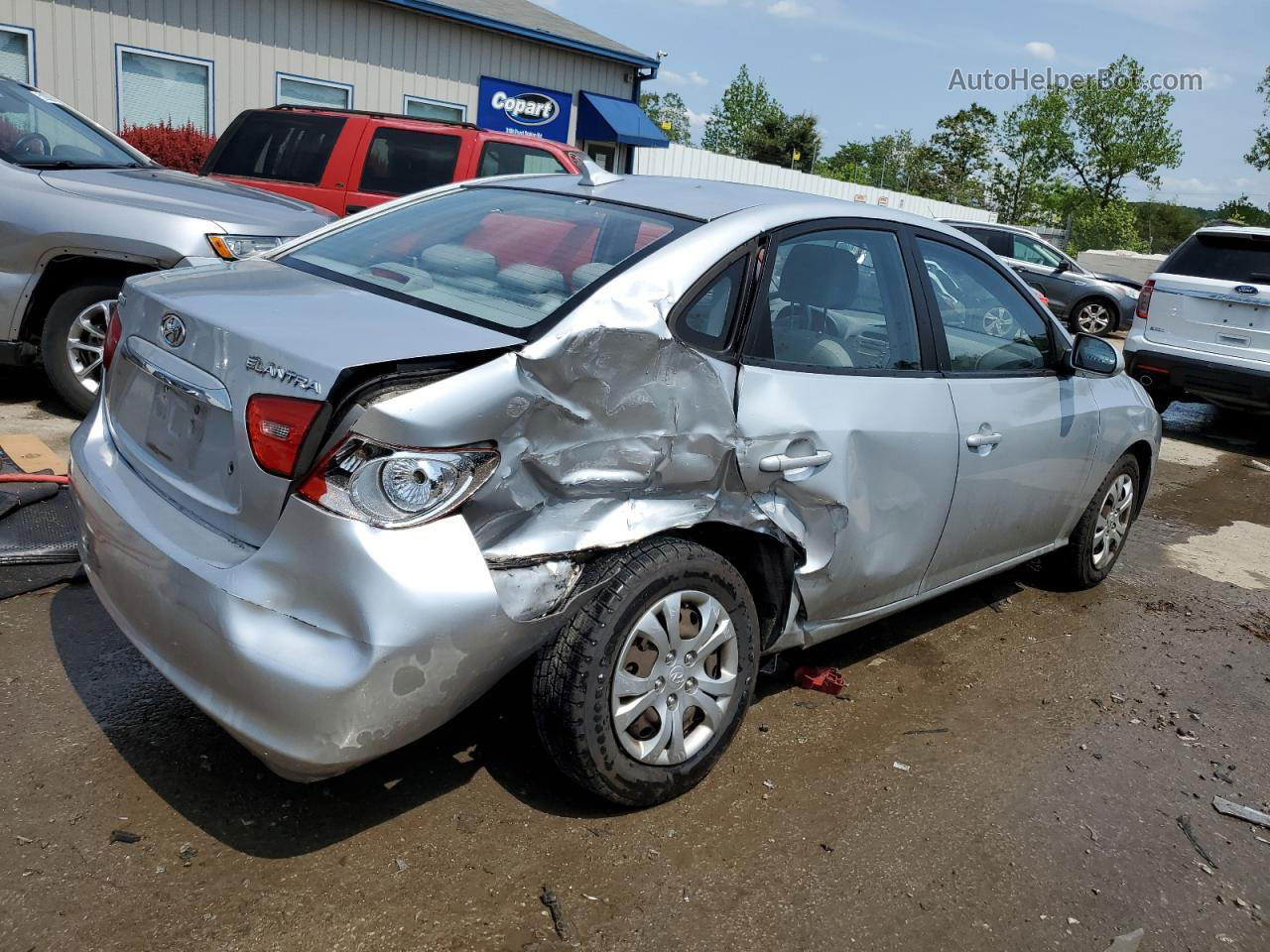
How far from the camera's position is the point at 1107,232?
4247 cm

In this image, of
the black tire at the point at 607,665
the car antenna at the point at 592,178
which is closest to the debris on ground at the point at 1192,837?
the black tire at the point at 607,665

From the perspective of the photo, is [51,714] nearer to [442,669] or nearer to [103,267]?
[442,669]

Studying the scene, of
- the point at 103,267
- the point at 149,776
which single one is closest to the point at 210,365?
the point at 149,776

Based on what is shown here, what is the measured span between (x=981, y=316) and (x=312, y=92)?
43.6 ft

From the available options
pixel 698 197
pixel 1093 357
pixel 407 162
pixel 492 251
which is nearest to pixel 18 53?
pixel 407 162

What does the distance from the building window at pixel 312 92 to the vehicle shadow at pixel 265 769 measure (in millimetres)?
12737

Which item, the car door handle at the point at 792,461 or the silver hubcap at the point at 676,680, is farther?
the car door handle at the point at 792,461

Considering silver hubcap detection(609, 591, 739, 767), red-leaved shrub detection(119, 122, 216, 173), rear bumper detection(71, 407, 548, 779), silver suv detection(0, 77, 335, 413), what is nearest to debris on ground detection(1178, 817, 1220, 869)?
silver hubcap detection(609, 591, 739, 767)

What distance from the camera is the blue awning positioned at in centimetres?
1872

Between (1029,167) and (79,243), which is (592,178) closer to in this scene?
(79,243)

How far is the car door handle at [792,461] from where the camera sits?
303 centimetres

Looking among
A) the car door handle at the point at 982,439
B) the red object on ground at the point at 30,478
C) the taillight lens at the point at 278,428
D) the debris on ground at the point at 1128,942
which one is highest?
the taillight lens at the point at 278,428

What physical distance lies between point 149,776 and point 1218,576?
5.35 m

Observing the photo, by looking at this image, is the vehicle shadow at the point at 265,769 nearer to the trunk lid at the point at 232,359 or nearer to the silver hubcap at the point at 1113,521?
the trunk lid at the point at 232,359
